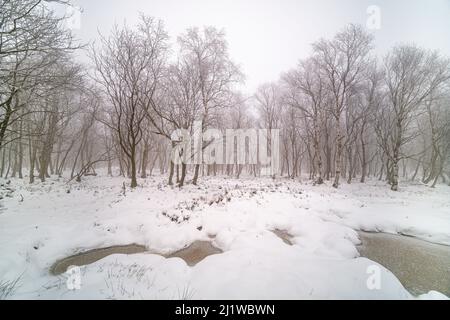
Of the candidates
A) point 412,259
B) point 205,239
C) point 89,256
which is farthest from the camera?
point 205,239

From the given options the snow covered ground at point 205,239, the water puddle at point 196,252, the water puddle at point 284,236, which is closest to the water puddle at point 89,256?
the snow covered ground at point 205,239

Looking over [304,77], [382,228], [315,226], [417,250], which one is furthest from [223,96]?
[417,250]

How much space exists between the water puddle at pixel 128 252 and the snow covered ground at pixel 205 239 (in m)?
0.23

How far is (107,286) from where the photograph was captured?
3.71 metres

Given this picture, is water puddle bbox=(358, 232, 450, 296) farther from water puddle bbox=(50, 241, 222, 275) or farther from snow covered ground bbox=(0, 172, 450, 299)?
water puddle bbox=(50, 241, 222, 275)

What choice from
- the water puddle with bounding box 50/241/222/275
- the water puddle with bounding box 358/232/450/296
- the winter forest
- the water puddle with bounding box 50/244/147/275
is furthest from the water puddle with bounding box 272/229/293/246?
the water puddle with bounding box 50/244/147/275

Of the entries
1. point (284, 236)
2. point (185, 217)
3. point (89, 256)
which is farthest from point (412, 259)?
point (89, 256)

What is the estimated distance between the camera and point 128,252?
607 centimetres

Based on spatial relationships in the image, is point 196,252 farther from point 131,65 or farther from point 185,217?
point 131,65

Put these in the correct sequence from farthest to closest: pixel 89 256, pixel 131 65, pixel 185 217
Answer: pixel 131 65, pixel 185 217, pixel 89 256

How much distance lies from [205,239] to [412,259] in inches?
274

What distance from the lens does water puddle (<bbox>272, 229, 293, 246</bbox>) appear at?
6.56 m

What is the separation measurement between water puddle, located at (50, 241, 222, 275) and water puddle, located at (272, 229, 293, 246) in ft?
8.35
